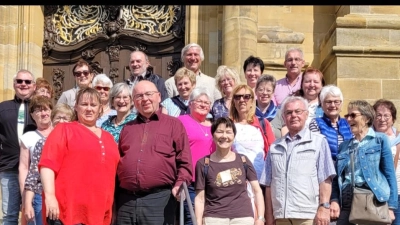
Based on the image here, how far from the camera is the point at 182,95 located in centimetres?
812

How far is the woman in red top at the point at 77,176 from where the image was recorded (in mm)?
5910

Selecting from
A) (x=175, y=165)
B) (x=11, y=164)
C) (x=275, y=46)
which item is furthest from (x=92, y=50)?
(x=175, y=165)

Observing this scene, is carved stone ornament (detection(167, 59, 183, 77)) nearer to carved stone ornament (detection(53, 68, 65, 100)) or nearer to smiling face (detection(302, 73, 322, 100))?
carved stone ornament (detection(53, 68, 65, 100))

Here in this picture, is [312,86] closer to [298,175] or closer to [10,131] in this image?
[298,175]

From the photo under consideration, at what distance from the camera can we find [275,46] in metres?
12.3

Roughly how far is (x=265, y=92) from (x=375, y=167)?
169 centimetres

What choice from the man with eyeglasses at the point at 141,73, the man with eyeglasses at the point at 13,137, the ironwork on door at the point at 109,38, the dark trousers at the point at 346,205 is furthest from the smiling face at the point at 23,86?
the ironwork on door at the point at 109,38

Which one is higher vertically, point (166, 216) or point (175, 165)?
point (175, 165)

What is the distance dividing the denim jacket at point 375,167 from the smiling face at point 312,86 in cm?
134

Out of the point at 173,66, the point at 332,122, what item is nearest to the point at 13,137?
the point at 332,122

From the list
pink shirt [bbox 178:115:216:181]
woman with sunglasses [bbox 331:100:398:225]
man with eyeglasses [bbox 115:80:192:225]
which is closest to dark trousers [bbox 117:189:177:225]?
man with eyeglasses [bbox 115:80:192:225]

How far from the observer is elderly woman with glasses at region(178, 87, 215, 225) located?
279 inches
